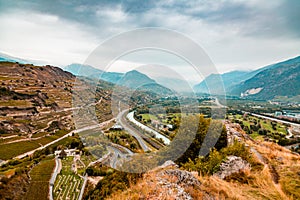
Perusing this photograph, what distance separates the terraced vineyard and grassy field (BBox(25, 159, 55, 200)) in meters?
2.45

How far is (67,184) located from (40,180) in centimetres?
810

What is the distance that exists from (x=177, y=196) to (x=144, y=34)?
19.9 ft

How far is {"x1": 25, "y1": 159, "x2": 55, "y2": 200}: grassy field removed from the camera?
44.0 metres

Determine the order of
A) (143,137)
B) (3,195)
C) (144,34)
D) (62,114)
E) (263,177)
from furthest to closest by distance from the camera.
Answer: (62,114), (3,195), (143,137), (144,34), (263,177)

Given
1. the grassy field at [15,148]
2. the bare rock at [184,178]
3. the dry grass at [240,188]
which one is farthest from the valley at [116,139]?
the grassy field at [15,148]

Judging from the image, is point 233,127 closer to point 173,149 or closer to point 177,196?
point 173,149

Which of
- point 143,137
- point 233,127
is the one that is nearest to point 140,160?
point 143,137

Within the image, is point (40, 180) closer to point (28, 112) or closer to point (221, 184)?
point (28, 112)

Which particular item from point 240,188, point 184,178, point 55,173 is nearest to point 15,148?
point 55,173

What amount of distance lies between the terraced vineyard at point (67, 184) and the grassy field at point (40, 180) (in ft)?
8.04

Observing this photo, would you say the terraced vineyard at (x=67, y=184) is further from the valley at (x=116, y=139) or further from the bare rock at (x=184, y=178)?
the bare rock at (x=184, y=178)

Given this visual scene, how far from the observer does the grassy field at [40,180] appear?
144ft

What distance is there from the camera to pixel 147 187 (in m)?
4.92

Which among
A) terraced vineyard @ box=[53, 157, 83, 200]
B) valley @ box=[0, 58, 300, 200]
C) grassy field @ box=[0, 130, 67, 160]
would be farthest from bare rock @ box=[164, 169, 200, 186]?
grassy field @ box=[0, 130, 67, 160]
